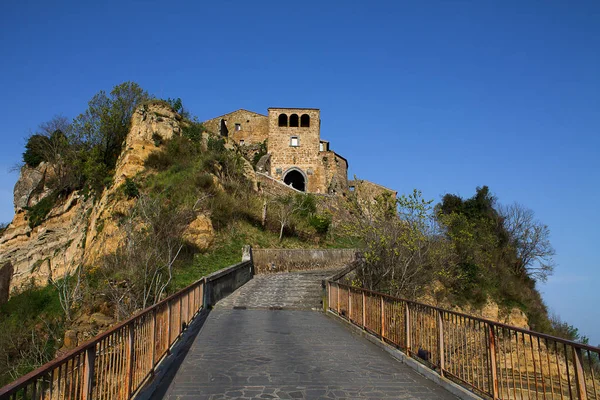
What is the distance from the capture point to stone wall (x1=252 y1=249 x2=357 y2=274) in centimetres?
2753

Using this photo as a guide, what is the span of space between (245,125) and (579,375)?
59.2m

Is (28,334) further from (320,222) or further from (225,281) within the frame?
(320,222)

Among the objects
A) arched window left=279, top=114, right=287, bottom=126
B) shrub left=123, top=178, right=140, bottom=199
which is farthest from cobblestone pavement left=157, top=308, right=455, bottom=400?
arched window left=279, top=114, right=287, bottom=126

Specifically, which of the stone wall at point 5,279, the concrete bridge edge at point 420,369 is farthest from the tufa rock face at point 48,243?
the concrete bridge edge at point 420,369

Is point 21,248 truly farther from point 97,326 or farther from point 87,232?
point 97,326

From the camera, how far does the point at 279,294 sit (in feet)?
63.5

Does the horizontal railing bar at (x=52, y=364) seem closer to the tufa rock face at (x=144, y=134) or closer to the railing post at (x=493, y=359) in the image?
the railing post at (x=493, y=359)

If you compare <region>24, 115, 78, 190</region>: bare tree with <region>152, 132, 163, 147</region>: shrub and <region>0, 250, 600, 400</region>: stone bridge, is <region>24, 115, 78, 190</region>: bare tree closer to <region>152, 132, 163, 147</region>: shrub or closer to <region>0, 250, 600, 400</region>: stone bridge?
<region>152, 132, 163, 147</region>: shrub

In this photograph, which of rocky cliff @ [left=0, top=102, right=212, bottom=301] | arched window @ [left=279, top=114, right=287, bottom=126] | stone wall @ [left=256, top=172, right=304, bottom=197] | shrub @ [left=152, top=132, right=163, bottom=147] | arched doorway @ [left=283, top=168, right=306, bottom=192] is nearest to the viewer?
rocky cliff @ [left=0, top=102, right=212, bottom=301]

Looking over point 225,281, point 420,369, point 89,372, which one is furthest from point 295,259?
point 89,372

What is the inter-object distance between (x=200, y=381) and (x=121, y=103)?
Answer: 110 feet

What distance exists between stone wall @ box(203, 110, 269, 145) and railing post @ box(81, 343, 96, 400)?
56.8m

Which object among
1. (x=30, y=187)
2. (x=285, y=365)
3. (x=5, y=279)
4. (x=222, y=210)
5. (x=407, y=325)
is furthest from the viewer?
(x=30, y=187)

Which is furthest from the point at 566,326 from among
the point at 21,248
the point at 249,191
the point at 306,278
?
the point at 21,248
